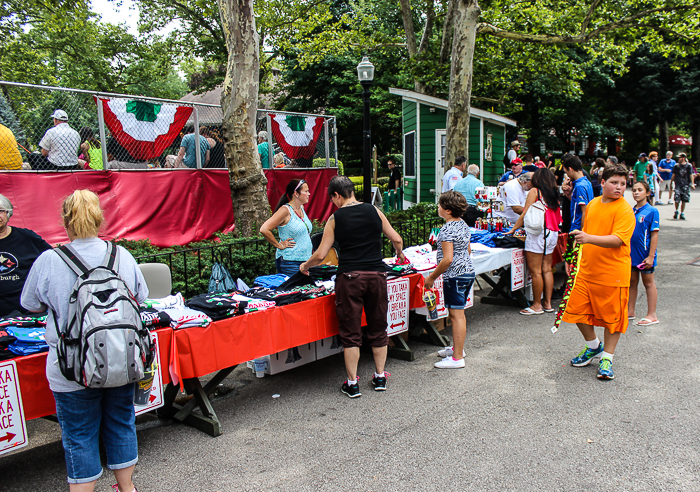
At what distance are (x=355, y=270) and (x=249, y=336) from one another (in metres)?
1.06

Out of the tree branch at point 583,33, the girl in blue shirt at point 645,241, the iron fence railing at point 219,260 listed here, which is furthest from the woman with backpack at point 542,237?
the tree branch at point 583,33

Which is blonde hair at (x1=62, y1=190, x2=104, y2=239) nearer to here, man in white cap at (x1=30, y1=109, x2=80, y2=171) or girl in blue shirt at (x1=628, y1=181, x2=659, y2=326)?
man in white cap at (x1=30, y1=109, x2=80, y2=171)

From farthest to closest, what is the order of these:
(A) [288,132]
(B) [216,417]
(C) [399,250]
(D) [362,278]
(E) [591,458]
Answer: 1. (A) [288,132]
2. (C) [399,250]
3. (D) [362,278]
4. (B) [216,417]
5. (E) [591,458]

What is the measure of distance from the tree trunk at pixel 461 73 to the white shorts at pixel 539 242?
5.67 metres

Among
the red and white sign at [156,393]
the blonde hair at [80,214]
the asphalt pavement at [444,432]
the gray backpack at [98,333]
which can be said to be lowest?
the asphalt pavement at [444,432]

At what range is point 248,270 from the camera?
698cm

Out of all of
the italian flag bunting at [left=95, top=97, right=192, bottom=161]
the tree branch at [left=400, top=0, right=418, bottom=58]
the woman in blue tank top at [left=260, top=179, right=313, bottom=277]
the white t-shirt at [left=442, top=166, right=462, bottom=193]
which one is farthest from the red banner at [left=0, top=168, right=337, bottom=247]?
the tree branch at [left=400, top=0, right=418, bottom=58]

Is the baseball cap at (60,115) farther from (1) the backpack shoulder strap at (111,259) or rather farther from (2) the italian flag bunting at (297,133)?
(1) the backpack shoulder strap at (111,259)

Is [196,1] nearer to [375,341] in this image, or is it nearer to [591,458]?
[375,341]

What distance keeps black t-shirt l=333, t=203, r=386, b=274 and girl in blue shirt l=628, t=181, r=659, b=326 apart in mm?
3525

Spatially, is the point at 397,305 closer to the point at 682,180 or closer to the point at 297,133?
the point at 297,133

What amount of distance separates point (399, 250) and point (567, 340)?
8.09 feet

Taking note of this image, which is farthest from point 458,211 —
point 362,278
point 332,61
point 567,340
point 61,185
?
point 332,61

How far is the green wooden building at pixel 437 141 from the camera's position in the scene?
54.7 feet
